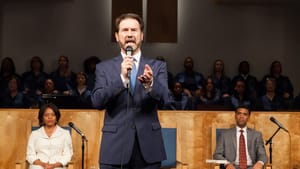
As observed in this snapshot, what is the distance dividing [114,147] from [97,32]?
6722mm

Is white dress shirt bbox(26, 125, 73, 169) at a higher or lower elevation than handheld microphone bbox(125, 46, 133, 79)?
lower

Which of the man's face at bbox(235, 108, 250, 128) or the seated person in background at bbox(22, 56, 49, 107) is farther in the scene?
the seated person in background at bbox(22, 56, 49, 107)

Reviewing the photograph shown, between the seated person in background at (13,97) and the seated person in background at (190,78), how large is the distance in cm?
222

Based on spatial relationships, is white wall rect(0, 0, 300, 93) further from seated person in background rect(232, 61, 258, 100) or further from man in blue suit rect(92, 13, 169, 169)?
man in blue suit rect(92, 13, 169, 169)

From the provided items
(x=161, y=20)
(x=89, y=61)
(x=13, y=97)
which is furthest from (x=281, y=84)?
(x=13, y=97)

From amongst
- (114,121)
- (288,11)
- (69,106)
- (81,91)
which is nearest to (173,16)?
(288,11)

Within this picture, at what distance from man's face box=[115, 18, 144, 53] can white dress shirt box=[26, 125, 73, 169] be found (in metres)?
2.89

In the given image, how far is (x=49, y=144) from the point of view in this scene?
520cm

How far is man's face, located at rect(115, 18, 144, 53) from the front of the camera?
7.93 ft

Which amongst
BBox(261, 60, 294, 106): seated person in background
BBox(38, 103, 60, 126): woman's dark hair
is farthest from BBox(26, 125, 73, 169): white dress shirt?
BBox(261, 60, 294, 106): seated person in background

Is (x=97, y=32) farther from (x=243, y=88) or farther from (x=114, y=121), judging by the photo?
(x=114, y=121)

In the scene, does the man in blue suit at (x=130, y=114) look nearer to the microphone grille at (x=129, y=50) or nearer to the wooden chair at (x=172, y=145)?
the microphone grille at (x=129, y=50)

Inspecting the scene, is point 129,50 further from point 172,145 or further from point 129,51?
point 172,145

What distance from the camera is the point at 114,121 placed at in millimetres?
2461
